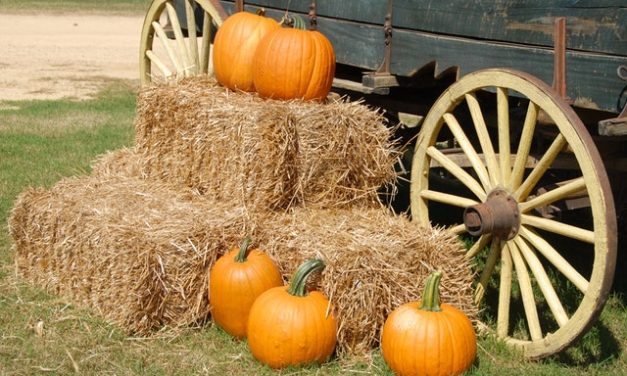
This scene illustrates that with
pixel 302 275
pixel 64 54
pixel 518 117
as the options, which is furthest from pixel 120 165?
pixel 64 54

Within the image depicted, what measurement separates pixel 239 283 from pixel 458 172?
1278 millimetres

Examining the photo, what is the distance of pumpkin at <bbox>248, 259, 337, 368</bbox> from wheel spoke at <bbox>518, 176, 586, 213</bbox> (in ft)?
3.32

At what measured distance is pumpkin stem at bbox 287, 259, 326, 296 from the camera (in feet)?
13.8

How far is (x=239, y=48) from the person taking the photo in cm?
554

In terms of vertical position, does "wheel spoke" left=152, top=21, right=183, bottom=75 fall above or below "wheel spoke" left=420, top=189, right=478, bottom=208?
above

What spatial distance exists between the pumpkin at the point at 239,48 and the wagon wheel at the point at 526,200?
1.23 m

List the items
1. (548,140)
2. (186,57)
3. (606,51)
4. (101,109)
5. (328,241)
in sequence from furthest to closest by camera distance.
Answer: (101,109), (186,57), (548,140), (328,241), (606,51)

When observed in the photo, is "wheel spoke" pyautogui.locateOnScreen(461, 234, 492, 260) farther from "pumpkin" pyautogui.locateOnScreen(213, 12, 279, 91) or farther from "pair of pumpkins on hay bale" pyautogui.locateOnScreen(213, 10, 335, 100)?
"pumpkin" pyautogui.locateOnScreen(213, 12, 279, 91)

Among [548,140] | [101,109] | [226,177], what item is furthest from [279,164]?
[101,109]

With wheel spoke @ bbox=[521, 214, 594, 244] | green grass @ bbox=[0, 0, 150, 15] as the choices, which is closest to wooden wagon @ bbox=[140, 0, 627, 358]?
wheel spoke @ bbox=[521, 214, 594, 244]

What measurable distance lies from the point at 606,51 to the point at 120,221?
2.55m

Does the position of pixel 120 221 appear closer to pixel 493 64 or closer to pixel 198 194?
pixel 198 194

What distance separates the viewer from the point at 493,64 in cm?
465

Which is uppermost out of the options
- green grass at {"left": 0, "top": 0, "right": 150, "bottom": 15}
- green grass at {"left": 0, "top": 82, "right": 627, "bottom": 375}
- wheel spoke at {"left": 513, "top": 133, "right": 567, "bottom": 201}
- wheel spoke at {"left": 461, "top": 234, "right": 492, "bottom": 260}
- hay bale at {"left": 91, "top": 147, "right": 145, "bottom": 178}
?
wheel spoke at {"left": 513, "top": 133, "right": 567, "bottom": 201}
